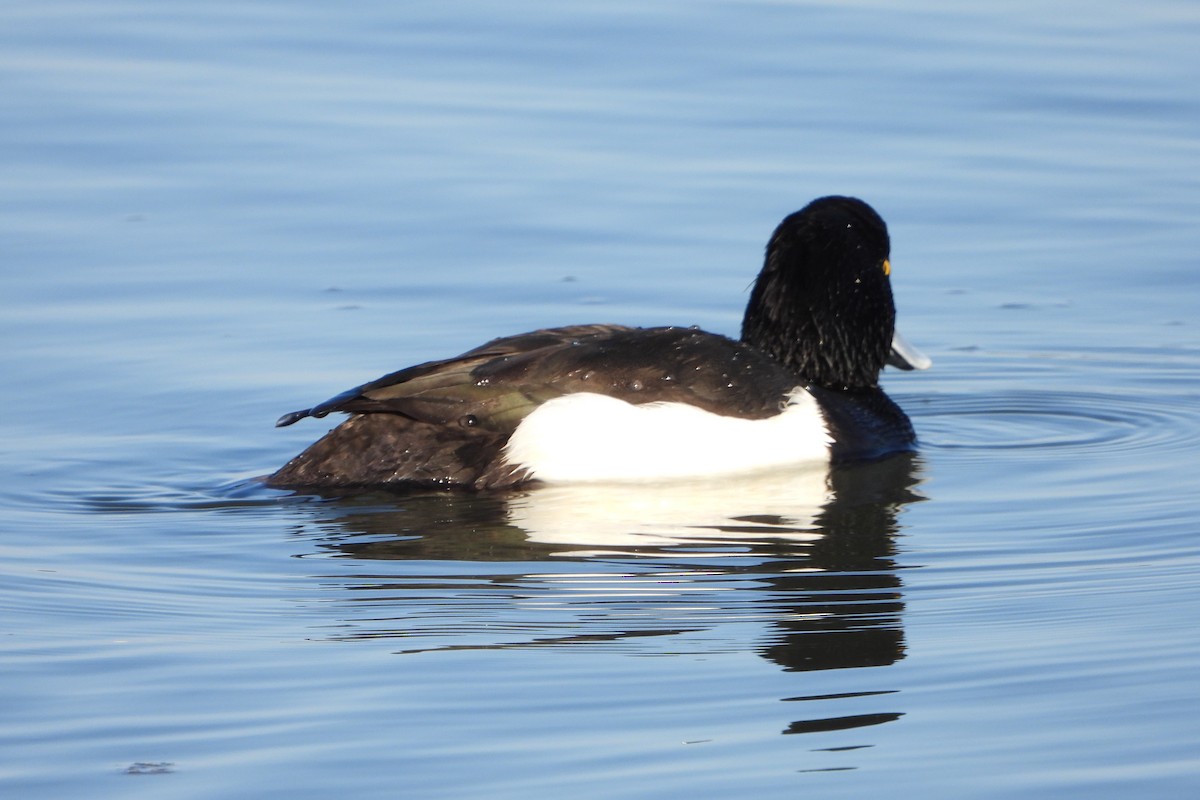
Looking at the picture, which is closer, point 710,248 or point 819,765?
point 819,765

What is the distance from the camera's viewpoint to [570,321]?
32.0 ft

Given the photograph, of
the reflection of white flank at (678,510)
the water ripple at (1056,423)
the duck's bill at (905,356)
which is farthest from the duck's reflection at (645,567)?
the duck's bill at (905,356)

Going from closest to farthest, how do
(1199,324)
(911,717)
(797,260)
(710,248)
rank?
(911,717) < (797,260) < (1199,324) < (710,248)

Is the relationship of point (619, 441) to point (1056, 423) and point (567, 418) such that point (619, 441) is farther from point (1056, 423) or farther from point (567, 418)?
point (1056, 423)

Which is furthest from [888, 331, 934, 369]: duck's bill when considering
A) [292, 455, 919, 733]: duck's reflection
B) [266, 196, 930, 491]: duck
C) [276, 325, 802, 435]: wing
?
[276, 325, 802, 435]: wing

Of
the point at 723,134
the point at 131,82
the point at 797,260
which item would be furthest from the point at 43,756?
the point at 131,82

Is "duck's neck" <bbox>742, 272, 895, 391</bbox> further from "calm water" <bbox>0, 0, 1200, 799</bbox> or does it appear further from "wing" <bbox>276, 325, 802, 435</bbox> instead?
"wing" <bbox>276, 325, 802, 435</bbox>

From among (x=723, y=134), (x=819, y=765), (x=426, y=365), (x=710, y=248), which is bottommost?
(x=819, y=765)

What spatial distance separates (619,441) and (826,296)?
4.71 ft

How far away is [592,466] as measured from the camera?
7539mm

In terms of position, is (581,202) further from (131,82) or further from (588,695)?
(588,695)

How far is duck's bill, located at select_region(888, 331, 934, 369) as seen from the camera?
8.88 meters

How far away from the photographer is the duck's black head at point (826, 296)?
8430 mm

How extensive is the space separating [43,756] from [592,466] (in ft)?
10.7
